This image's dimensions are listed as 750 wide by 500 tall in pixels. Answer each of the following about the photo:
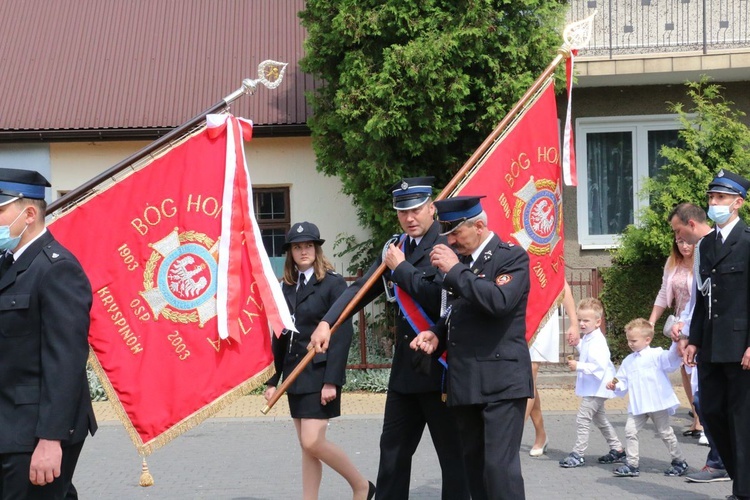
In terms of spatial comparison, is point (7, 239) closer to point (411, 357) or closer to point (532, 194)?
point (411, 357)

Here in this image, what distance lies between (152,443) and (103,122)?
959cm

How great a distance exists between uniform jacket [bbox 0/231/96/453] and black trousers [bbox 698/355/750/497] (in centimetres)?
412

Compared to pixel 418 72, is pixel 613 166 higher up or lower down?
lower down

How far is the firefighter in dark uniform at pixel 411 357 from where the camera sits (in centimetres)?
557

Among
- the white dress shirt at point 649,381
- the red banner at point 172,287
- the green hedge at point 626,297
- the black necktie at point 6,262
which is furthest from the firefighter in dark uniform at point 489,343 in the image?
the green hedge at point 626,297

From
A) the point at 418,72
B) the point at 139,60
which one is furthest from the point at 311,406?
the point at 139,60

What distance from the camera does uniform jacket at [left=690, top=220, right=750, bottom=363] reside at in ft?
20.7

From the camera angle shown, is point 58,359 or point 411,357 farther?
point 411,357

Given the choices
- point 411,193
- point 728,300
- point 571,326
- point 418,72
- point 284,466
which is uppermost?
point 418,72

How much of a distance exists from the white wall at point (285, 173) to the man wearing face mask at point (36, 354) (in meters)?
10.3

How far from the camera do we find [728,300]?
6426 millimetres

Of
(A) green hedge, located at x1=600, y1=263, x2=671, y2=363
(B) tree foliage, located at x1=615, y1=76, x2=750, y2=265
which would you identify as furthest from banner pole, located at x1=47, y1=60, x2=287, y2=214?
(A) green hedge, located at x1=600, y1=263, x2=671, y2=363

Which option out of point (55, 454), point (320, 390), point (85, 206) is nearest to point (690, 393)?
point (320, 390)

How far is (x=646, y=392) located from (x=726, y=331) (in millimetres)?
1634
